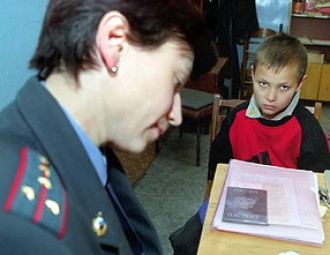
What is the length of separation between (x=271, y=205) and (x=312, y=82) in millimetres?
3466

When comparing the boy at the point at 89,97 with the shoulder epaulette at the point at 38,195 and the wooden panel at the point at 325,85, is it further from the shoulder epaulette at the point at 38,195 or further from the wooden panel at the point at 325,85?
the wooden panel at the point at 325,85

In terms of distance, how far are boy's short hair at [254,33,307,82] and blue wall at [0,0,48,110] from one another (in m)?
0.83

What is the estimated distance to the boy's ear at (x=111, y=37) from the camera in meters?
0.59

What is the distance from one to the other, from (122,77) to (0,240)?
271mm

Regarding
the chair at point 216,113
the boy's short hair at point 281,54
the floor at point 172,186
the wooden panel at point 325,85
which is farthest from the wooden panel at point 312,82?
the boy's short hair at point 281,54

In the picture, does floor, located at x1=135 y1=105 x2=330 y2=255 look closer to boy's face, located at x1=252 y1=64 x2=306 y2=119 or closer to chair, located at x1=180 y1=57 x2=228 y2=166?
chair, located at x1=180 y1=57 x2=228 y2=166

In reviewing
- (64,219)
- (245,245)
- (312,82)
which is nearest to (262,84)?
(245,245)

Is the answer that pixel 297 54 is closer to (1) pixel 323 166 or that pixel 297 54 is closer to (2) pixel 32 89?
(1) pixel 323 166

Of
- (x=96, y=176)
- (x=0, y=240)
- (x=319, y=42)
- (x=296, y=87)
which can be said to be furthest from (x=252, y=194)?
(x=319, y=42)

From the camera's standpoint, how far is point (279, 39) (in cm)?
175

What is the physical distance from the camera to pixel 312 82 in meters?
4.40

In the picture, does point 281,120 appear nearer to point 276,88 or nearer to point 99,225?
point 276,88

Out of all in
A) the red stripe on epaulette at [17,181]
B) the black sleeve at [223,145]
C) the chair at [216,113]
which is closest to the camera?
the red stripe on epaulette at [17,181]

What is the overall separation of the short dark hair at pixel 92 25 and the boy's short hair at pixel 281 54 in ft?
3.50
